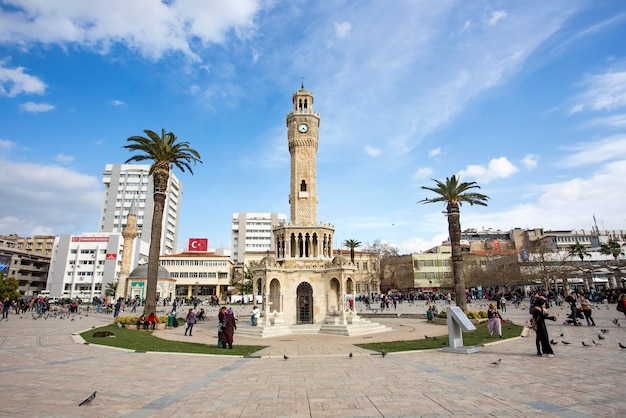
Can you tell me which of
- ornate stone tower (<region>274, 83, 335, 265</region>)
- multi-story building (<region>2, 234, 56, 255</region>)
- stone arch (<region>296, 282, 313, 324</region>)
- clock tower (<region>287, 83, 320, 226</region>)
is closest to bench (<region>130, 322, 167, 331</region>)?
stone arch (<region>296, 282, 313, 324</region>)

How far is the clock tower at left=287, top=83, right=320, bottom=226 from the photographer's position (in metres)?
32.6

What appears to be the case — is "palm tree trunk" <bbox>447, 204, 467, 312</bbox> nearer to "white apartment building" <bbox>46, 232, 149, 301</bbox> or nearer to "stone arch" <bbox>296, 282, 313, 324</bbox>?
"stone arch" <bbox>296, 282, 313, 324</bbox>

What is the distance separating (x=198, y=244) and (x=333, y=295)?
7259 centimetres

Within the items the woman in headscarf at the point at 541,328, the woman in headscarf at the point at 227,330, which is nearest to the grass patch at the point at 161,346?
the woman in headscarf at the point at 227,330

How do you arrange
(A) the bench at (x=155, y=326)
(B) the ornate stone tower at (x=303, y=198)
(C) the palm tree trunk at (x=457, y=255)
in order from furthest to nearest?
(B) the ornate stone tower at (x=303, y=198), (C) the palm tree trunk at (x=457, y=255), (A) the bench at (x=155, y=326)

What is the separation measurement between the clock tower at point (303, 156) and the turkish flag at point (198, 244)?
2631 inches

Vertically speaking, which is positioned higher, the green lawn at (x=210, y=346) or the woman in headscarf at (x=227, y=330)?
the woman in headscarf at (x=227, y=330)

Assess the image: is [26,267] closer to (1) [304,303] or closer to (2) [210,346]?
(1) [304,303]

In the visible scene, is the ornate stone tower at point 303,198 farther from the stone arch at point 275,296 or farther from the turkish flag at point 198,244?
the turkish flag at point 198,244

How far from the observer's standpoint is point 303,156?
111ft

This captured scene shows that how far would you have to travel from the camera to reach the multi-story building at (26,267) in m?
77.6

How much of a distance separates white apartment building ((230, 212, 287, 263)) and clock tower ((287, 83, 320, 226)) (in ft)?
270

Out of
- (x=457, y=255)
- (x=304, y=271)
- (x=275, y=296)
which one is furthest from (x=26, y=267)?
(x=457, y=255)

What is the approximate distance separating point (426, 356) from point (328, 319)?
15.1 m
